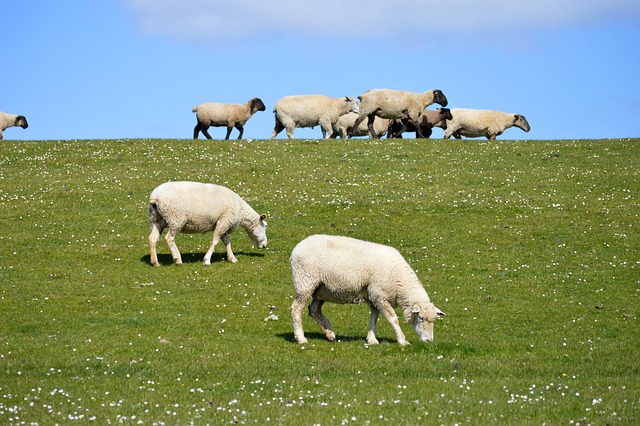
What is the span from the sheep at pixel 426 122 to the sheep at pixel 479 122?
0.65 meters

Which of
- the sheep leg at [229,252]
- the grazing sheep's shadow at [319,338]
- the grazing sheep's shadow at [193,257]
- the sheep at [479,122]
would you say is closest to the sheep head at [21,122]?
the sheep at [479,122]

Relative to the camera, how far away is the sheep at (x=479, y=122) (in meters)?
51.7

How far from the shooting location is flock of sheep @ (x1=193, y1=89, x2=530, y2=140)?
49.1 meters

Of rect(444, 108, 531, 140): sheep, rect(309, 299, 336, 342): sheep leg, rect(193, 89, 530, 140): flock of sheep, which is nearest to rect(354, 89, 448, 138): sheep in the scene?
rect(193, 89, 530, 140): flock of sheep

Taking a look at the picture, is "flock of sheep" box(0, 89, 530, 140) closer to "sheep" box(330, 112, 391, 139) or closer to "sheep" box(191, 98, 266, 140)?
"sheep" box(191, 98, 266, 140)

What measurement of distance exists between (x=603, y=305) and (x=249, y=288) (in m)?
8.58

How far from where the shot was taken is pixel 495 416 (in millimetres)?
10758

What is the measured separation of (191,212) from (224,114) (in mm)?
27824

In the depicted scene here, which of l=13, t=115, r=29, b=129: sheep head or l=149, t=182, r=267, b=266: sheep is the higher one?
l=13, t=115, r=29, b=129: sheep head

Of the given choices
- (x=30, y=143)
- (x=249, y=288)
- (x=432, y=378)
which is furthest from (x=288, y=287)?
(x=30, y=143)

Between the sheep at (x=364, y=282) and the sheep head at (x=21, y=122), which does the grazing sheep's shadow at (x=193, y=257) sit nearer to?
the sheep at (x=364, y=282)

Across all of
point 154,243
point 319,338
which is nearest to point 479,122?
point 154,243

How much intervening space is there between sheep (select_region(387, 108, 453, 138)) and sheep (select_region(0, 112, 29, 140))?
25.2 metres

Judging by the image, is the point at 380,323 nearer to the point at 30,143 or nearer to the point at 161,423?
the point at 161,423
